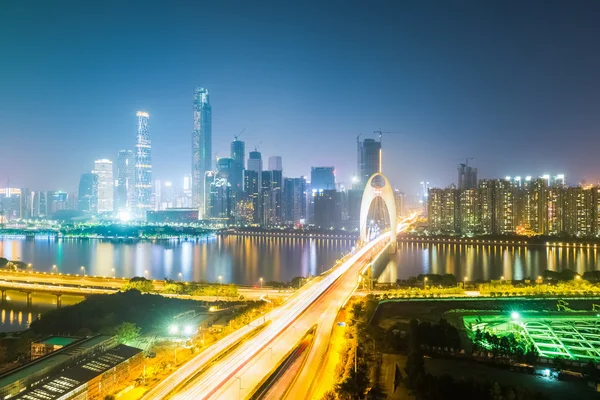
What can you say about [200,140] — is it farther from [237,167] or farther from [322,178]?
[322,178]

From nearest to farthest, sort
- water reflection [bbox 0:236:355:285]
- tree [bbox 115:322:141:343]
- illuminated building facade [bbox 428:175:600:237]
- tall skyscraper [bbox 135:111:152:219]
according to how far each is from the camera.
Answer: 1. tree [bbox 115:322:141:343]
2. water reflection [bbox 0:236:355:285]
3. illuminated building facade [bbox 428:175:600:237]
4. tall skyscraper [bbox 135:111:152:219]

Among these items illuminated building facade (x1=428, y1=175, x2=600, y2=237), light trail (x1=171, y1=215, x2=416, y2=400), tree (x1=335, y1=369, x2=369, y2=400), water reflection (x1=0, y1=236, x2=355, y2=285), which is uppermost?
Result: illuminated building facade (x1=428, y1=175, x2=600, y2=237)

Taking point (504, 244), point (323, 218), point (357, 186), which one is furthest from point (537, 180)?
point (357, 186)

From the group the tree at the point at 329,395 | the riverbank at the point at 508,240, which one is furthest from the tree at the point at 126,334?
the riverbank at the point at 508,240

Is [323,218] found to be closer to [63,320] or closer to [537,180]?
[537,180]

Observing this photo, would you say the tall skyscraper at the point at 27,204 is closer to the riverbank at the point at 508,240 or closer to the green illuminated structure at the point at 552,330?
the riverbank at the point at 508,240

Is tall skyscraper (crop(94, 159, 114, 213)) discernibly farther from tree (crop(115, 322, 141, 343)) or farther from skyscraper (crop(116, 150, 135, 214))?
tree (crop(115, 322, 141, 343))

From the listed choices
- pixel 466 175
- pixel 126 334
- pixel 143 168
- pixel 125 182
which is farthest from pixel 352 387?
pixel 125 182

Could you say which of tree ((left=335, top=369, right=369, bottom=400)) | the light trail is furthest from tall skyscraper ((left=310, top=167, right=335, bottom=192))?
tree ((left=335, top=369, right=369, bottom=400))
